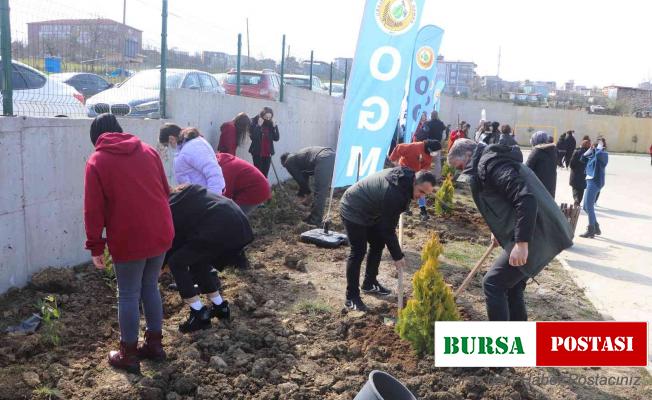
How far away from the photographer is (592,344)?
4.04 metres

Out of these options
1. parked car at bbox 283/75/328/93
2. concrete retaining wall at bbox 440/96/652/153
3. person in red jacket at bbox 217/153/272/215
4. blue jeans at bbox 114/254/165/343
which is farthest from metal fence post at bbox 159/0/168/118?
concrete retaining wall at bbox 440/96/652/153

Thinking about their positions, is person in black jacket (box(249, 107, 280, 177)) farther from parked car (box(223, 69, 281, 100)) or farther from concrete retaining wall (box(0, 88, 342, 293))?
parked car (box(223, 69, 281, 100))

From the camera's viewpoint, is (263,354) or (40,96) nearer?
(263,354)

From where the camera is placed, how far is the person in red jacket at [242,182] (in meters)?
5.53

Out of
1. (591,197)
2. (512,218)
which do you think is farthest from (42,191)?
(591,197)

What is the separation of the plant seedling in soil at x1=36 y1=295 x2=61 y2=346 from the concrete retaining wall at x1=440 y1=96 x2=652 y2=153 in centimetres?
3425

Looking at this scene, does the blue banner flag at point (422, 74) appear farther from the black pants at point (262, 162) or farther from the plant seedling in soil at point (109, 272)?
the plant seedling in soil at point (109, 272)

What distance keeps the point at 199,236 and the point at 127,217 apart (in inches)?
27.8

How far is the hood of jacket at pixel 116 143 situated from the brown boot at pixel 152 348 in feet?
4.06

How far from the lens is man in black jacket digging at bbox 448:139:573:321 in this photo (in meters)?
3.61

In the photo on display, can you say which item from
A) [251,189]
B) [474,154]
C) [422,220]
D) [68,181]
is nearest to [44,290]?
[68,181]

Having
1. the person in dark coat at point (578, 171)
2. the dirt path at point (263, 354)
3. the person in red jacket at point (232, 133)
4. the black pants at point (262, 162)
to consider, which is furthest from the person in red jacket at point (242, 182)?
the person in dark coat at point (578, 171)

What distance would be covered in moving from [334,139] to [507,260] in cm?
1247

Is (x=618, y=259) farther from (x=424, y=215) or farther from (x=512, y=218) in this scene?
(x=512, y=218)
